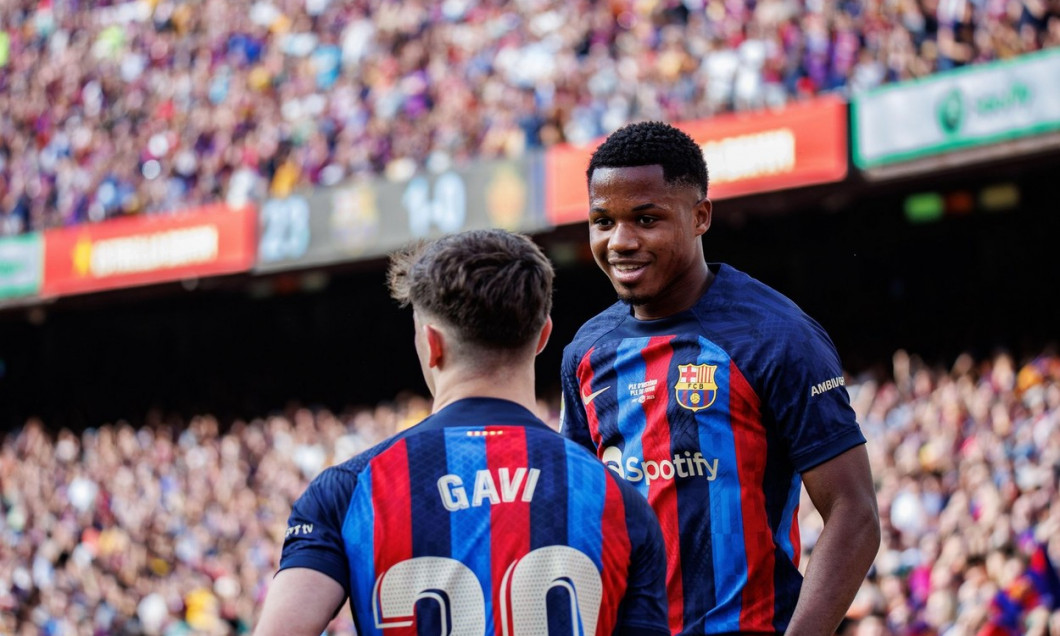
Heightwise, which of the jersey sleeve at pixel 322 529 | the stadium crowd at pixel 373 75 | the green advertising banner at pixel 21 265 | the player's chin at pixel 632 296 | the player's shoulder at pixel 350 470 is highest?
the stadium crowd at pixel 373 75

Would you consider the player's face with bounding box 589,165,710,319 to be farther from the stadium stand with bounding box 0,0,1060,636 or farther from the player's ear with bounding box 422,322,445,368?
the stadium stand with bounding box 0,0,1060,636

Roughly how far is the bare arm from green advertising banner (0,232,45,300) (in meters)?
19.2

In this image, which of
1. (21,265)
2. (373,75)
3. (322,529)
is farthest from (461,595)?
(21,265)

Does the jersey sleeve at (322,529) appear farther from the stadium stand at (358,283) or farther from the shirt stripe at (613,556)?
the stadium stand at (358,283)

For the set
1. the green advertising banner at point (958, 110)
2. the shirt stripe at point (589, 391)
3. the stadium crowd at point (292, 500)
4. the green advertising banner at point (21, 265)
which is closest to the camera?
the shirt stripe at point (589, 391)

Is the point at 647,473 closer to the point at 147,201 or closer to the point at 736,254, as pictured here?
the point at 736,254

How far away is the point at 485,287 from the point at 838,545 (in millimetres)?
974


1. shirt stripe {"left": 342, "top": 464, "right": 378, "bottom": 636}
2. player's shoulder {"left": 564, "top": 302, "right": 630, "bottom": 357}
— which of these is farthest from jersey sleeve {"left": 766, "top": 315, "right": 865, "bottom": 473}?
shirt stripe {"left": 342, "top": 464, "right": 378, "bottom": 636}

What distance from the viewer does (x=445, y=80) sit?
18.1 metres

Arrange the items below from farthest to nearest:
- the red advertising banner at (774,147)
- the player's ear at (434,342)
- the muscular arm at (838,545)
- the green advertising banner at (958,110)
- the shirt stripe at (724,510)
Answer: the red advertising banner at (774,147) → the green advertising banner at (958,110) → the shirt stripe at (724,510) → the muscular arm at (838,545) → the player's ear at (434,342)

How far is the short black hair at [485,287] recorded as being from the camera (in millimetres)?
2260

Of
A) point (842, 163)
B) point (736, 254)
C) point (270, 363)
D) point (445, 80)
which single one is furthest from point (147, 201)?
point (842, 163)

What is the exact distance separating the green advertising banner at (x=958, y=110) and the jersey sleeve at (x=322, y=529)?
441 inches

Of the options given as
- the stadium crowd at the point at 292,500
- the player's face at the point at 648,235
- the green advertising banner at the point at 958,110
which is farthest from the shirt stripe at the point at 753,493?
the green advertising banner at the point at 958,110
